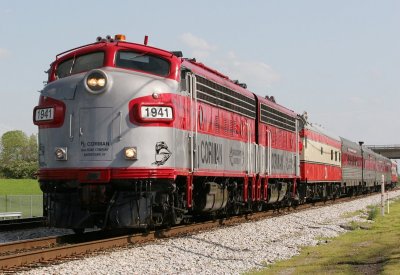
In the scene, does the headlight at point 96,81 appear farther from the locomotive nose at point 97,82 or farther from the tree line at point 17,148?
the tree line at point 17,148

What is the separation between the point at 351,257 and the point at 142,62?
6373 millimetres

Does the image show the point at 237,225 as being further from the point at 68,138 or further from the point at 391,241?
the point at 68,138

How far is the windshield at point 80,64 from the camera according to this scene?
46.4 feet

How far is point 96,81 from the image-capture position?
1352cm

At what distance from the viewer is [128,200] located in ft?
43.9

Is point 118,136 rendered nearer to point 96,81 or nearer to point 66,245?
point 96,81

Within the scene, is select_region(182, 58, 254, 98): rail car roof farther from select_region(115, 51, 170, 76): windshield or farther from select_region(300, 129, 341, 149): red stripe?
select_region(300, 129, 341, 149): red stripe

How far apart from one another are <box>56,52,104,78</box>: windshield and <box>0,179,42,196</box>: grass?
2026 inches

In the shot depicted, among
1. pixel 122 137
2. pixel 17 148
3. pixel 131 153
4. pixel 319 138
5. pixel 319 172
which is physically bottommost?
pixel 319 172

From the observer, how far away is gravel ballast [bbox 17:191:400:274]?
34.1ft

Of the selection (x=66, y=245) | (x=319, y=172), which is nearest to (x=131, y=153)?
(x=66, y=245)

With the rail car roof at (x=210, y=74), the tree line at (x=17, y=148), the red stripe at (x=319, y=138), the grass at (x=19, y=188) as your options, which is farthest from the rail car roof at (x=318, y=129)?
the tree line at (x=17, y=148)

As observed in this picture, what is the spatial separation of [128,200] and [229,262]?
307 cm

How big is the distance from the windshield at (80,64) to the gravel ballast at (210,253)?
4378 mm
